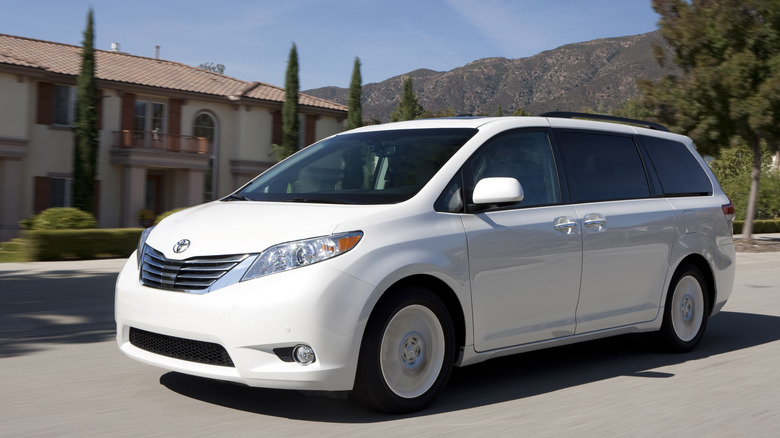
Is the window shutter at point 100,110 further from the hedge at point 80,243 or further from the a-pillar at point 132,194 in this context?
the hedge at point 80,243

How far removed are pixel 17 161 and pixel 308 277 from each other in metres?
27.1

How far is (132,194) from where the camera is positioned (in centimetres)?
3209

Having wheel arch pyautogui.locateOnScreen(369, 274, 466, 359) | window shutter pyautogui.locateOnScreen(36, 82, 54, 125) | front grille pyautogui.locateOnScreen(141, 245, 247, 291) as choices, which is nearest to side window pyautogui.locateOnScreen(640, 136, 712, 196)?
wheel arch pyautogui.locateOnScreen(369, 274, 466, 359)

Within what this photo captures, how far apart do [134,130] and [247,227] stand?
96.3ft

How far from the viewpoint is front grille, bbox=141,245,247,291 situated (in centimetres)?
468

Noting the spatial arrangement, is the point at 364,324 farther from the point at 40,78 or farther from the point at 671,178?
the point at 40,78

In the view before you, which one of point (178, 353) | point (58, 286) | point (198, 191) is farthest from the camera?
point (198, 191)

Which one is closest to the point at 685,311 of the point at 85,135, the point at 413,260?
the point at 413,260

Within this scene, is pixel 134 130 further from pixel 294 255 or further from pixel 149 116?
pixel 294 255

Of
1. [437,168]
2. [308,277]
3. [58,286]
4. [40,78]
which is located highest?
[40,78]

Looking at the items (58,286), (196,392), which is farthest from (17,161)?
(196,392)

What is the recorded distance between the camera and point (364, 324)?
4.68 m

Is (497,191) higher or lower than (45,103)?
lower

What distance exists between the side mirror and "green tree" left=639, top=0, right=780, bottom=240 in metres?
19.0
